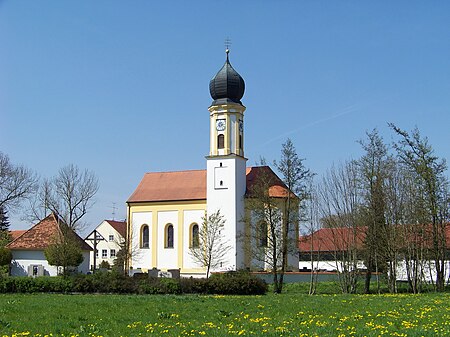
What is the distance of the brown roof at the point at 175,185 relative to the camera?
59.2m

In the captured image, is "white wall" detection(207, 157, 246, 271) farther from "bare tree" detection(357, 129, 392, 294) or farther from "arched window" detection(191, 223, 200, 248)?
"bare tree" detection(357, 129, 392, 294)

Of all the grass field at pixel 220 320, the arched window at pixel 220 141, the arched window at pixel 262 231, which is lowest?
the grass field at pixel 220 320

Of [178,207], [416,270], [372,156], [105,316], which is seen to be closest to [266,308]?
[105,316]

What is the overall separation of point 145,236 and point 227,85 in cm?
1718

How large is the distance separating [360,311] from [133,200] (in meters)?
47.1

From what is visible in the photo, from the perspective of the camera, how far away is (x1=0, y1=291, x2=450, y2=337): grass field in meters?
12.1

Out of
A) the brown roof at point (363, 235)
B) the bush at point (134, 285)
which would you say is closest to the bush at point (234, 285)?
the bush at point (134, 285)

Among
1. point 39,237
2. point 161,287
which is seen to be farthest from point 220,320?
point 39,237

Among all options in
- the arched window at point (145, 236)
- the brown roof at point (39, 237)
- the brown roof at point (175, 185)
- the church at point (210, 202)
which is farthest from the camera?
the arched window at point (145, 236)

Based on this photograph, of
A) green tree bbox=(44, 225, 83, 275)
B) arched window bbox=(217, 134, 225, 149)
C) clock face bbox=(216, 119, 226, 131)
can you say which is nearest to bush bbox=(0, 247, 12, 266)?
green tree bbox=(44, 225, 83, 275)

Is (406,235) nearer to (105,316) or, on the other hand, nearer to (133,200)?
(105,316)

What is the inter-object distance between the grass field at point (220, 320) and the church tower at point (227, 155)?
119 ft

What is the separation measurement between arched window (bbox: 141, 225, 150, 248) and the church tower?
783cm

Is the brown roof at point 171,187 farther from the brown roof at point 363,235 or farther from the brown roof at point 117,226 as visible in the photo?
the brown roof at point 117,226
